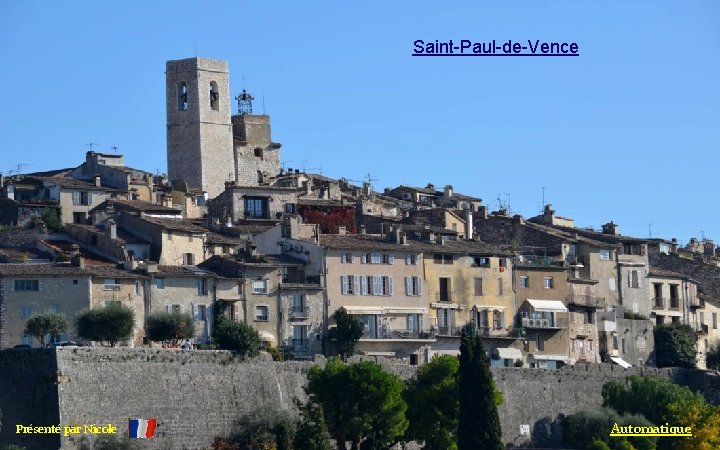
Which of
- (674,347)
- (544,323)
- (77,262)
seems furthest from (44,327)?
(674,347)

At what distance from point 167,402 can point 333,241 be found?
18.2 metres

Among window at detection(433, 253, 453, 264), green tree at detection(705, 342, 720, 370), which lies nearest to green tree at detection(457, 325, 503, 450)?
window at detection(433, 253, 453, 264)

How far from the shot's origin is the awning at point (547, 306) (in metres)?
97.1

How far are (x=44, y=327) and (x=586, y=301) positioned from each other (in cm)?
3114

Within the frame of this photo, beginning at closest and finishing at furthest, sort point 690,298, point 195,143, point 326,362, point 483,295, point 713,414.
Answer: point 326,362 < point 713,414 < point 483,295 < point 690,298 < point 195,143

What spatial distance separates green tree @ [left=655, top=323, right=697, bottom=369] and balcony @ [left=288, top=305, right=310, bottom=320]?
2183cm

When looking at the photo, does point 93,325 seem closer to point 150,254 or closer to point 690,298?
point 150,254

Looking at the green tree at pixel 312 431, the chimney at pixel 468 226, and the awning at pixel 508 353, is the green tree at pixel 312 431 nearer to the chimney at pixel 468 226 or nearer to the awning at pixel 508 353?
the awning at pixel 508 353

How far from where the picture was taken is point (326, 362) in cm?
8144

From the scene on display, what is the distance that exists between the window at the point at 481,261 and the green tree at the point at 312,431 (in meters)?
20.1

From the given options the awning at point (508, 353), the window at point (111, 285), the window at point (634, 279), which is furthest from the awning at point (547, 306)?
the window at point (111, 285)

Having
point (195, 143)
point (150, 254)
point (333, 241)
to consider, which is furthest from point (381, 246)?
point (195, 143)

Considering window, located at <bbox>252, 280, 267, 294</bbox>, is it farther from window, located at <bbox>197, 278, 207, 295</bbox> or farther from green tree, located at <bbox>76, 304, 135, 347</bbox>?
green tree, located at <bbox>76, 304, 135, 347</bbox>

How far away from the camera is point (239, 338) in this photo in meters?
79.8
